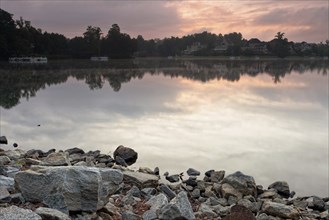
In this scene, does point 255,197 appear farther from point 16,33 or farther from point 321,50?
point 321,50

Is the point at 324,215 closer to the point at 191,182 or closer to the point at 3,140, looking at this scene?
the point at 191,182

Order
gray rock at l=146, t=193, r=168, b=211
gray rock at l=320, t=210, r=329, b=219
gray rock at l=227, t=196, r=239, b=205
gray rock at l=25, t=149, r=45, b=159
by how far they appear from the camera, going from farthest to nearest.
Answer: gray rock at l=25, t=149, r=45, b=159 → gray rock at l=227, t=196, r=239, b=205 → gray rock at l=320, t=210, r=329, b=219 → gray rock at l=146, t=193, r=168, b=211

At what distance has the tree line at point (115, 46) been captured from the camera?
A: 93875 mm

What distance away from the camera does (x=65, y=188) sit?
5.83 metres

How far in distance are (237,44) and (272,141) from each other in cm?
15125

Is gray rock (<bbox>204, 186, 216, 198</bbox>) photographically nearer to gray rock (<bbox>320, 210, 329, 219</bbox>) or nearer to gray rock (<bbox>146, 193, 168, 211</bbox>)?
gray rock (<bbox>146, 193, 168, 211</bbox>)

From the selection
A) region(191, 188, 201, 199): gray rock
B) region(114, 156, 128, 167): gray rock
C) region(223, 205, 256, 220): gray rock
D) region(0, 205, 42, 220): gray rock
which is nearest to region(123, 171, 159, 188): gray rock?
region(191, 188, 201, 199): gray rock

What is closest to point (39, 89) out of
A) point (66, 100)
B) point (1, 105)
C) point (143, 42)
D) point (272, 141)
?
point (66, 100)

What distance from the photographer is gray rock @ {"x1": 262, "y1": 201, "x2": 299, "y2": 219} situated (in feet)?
25.9

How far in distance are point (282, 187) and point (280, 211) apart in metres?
2.21

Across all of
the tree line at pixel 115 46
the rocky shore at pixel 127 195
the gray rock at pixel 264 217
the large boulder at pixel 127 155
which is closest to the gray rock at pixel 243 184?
the rocky shore at pixel 127 195

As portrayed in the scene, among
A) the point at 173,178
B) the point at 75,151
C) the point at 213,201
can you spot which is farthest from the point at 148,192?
the point at 75,151

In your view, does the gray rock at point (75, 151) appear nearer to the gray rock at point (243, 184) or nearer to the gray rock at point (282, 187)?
the gray rock at point (243, 184)

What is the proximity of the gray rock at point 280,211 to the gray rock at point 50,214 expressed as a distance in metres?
4.18
